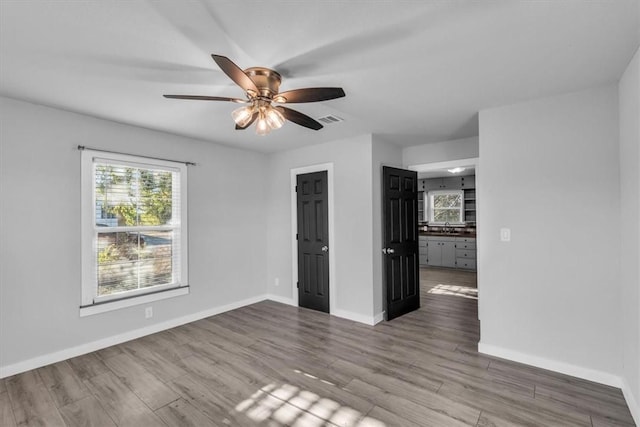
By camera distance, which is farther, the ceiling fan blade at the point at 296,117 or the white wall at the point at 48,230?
the white wall at the point at 48,230

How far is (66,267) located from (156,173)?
139 cm

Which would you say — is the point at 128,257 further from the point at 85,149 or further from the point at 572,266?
the point at 572,266

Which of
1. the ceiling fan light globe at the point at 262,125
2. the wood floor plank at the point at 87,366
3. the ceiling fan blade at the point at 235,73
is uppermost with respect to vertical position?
the ceiling fan blade at the point at 235,73

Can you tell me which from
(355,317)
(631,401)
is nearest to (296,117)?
(355,317)

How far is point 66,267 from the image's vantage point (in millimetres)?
3072

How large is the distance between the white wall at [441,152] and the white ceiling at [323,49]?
1.29 m

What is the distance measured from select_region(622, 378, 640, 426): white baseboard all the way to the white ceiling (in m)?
2.35

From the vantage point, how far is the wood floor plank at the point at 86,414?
2137 millimetres

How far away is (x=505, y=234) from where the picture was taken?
117 inches

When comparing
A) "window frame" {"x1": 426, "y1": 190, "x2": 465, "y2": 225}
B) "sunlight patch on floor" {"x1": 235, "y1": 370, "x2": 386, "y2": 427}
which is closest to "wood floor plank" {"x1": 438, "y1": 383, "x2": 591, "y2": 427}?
"sunlight patch on floor" {"x1": 235, "y1": 370, "x2": 386, "y2": 427}

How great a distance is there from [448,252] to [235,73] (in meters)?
7.28

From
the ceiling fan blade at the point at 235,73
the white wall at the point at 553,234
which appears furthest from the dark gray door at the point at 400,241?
the ceiling fan blade at the point at 235,73

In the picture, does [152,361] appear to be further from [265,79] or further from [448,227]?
[448,227]

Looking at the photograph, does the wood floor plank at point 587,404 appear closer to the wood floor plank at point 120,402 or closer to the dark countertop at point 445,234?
the wood floor plank at point 120,402
